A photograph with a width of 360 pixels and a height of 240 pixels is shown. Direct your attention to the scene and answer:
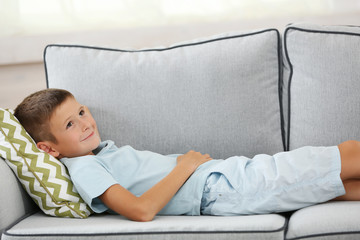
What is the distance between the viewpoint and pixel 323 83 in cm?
166

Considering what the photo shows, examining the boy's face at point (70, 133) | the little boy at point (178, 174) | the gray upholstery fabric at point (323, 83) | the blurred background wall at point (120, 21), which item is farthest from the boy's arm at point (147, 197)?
the blurred background wall at point (120, 21)

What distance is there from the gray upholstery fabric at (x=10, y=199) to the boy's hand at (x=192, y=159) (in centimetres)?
48

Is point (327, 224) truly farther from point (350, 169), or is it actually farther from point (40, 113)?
point (40, 113)

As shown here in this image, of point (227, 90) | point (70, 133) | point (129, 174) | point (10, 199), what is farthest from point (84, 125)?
point (227, 90)

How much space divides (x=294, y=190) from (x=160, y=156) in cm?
45

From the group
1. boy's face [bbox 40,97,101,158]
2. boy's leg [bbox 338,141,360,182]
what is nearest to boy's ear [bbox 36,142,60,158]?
boy's face [bbox 40,97,101,158]

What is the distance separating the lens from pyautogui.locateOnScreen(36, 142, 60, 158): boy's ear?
153 cm

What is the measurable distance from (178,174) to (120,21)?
1.03 meters

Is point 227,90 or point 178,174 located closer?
point 178,174

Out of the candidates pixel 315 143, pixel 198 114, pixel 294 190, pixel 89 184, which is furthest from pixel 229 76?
pixel 89 184

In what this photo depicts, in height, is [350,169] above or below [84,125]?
below

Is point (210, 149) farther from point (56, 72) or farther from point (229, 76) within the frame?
point (56, 72)

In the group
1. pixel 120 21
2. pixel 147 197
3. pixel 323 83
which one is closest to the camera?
pixel 147 197

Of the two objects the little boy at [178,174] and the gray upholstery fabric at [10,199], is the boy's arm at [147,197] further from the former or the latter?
the gray upholstery fabric at [10,199]
